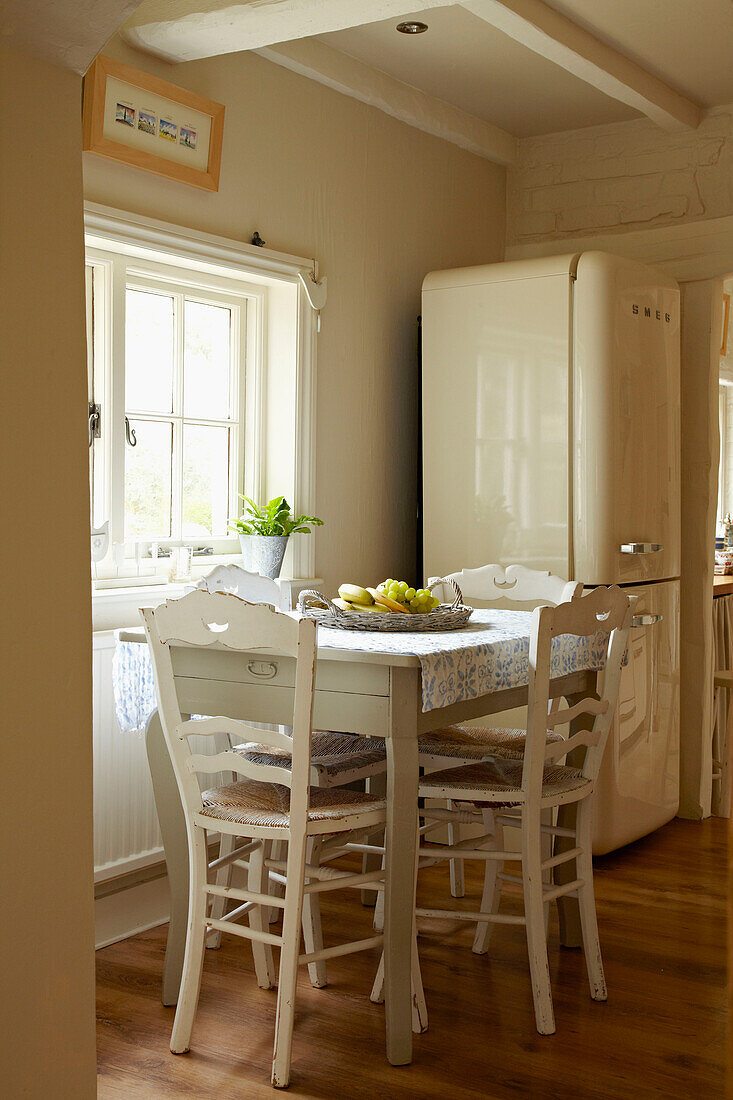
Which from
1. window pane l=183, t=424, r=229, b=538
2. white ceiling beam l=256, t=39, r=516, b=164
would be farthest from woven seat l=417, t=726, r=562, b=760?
white ceiling beam l=256, t=39, r=516, b=164

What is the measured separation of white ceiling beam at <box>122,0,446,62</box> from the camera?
2.55 m

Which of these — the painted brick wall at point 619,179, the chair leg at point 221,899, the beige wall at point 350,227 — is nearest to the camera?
the chair leg at point 221,899

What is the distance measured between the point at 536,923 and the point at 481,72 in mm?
2783

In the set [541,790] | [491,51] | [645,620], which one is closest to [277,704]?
[541,790]

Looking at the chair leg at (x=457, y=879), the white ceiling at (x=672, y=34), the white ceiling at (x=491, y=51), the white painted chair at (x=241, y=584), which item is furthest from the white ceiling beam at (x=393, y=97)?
the chair leg at (x=457, y=879)

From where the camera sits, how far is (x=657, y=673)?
12.2 ft

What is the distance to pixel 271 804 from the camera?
2.29m

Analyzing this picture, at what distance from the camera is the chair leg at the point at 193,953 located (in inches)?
87.7

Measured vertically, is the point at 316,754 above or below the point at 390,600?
below

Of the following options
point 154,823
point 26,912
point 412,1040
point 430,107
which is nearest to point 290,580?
point 154,823

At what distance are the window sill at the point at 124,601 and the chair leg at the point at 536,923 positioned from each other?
1108 millimetres

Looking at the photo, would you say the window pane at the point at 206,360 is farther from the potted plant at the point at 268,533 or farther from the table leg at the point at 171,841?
the table leg at the point at 171,841

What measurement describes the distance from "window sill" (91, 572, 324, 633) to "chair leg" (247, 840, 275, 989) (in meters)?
0.70

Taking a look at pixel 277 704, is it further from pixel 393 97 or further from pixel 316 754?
pixel 393 97
